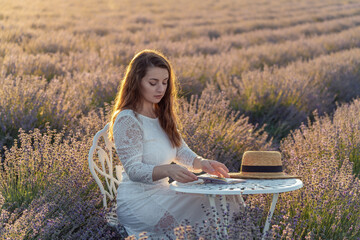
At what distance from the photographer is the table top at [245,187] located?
2.03 meters

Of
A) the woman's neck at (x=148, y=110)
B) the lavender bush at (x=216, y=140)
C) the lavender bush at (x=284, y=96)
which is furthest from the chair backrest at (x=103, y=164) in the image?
the lavender bush at (x=284, y=96)

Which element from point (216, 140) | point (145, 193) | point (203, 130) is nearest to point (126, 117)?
point (145, 193)

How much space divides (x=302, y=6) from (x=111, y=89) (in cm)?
2609

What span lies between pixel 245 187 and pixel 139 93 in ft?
2.80

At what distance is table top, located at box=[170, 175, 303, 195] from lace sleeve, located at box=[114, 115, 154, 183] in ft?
0.68

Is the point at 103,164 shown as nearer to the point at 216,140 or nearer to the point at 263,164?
the point at 263,164

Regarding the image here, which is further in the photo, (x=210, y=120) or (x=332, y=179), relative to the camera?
(x=210, y=120)

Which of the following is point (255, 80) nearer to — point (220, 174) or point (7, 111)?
point (7, 111)

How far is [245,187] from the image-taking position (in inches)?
82.8

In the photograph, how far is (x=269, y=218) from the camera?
2141 mm

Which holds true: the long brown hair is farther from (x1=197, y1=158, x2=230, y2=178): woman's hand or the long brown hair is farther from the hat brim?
the hat brim

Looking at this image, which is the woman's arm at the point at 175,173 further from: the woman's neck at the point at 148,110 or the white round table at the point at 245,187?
the woman's neck at the point at 148,110

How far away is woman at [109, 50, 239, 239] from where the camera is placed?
2455 mm

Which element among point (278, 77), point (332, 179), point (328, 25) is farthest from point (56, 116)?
point (328, 25)
